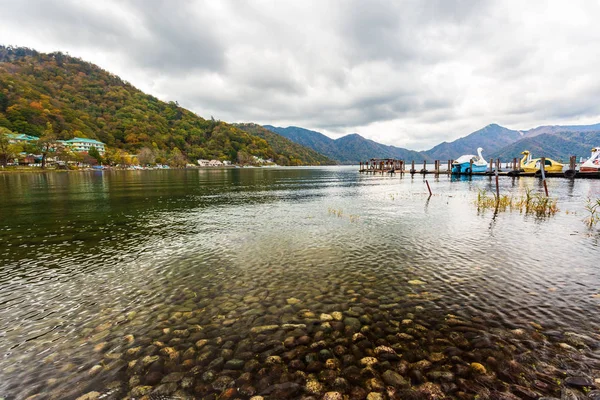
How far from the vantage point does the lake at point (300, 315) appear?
19.0ft

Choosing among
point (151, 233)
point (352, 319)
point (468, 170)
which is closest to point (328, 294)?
point (352, 319)

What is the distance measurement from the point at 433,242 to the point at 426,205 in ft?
54.8

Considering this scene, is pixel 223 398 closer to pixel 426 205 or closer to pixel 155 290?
pixel 155 290

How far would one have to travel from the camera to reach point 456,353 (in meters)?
6.60

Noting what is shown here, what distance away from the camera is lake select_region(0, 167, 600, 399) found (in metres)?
5.78

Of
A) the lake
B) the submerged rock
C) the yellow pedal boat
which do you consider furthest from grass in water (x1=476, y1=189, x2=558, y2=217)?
the yellow pedal boat

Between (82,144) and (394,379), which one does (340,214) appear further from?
(82,144)

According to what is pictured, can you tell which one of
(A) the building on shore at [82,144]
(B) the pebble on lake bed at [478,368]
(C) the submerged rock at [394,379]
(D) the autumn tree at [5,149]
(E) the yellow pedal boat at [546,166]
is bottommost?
(C) the submerged rock at [394,379]

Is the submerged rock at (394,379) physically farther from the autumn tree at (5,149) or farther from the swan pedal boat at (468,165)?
the autumn tree at (5,149)

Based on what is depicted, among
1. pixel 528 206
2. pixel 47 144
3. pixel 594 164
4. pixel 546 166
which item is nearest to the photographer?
pixel 528 206

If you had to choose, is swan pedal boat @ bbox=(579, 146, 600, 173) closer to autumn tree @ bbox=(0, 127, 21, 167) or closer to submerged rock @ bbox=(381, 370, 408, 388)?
submerged rock @ bbox=(381, 370, 408, 388)

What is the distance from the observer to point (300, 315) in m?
8.59

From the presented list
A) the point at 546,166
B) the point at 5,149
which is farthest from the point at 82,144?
the point at 546,166

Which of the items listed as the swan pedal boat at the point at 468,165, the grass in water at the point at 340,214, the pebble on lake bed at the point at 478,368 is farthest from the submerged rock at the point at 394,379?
the swan pedal boat at the point at 468,165
